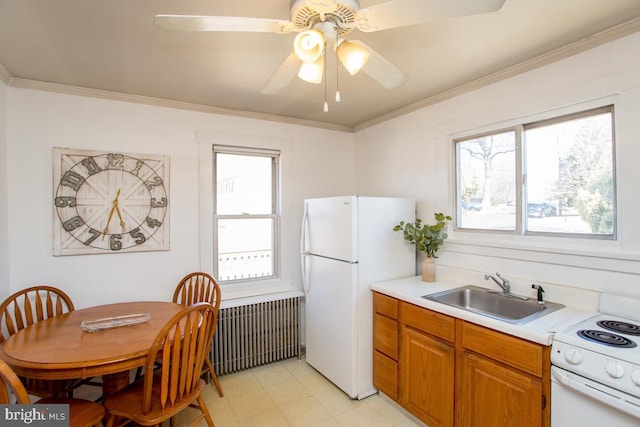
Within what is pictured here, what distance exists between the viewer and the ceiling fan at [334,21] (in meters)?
1.10

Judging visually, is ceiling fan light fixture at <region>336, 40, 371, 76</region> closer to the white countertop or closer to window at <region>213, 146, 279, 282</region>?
the white countertop

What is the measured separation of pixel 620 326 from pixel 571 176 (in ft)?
2.93

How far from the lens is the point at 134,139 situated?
2.62 metres

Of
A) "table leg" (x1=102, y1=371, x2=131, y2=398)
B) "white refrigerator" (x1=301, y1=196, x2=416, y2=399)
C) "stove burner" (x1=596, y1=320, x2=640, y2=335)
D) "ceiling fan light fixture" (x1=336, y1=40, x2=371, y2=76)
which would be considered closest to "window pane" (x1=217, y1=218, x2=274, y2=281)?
"white refrigerator" (x1=301, y1=196, x2=416, y2=399)

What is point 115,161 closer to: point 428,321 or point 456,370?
point 428,321

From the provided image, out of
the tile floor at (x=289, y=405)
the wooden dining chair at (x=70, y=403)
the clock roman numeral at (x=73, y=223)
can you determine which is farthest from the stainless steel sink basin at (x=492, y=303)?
the clock roman numeral at (x=73, y=223)

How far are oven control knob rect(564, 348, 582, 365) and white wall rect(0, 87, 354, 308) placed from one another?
236 centimetres

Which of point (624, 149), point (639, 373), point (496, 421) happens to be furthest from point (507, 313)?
point (624, 149)

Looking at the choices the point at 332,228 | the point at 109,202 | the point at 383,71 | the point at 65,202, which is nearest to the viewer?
the point at 383,71

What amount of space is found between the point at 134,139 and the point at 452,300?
2793mm

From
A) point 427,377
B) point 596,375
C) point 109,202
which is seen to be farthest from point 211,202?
point 596,375

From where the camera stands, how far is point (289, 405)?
2426 millimetres

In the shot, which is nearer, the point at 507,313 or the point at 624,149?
the point at 624,149

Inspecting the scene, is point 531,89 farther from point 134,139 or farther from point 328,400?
point 134,139
